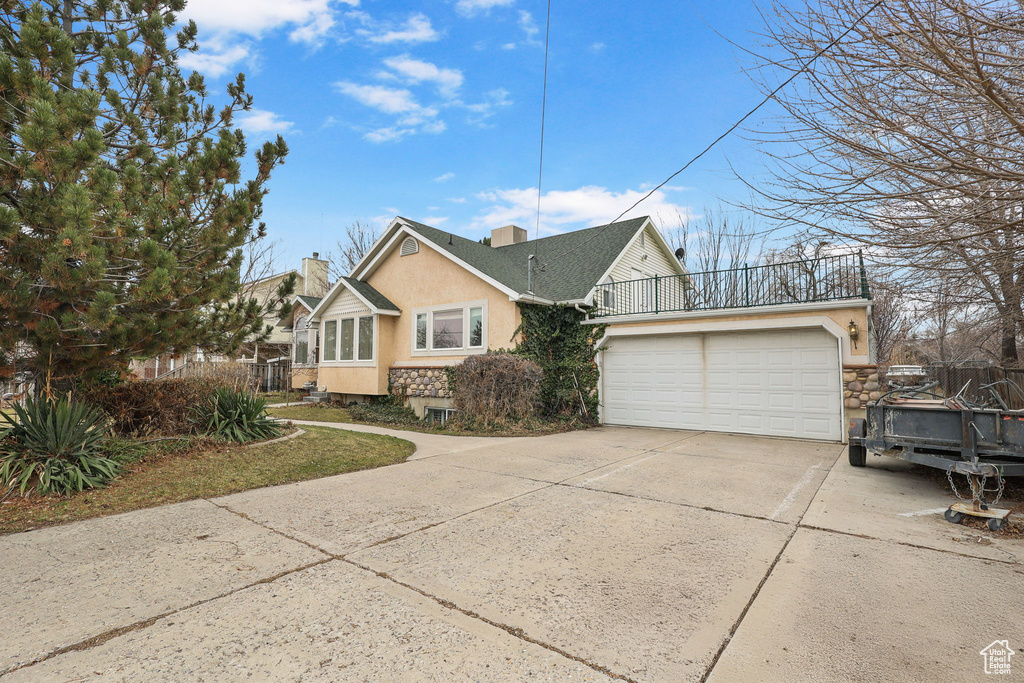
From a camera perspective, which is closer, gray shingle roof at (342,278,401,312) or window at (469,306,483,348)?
window at (469,306,483,348)

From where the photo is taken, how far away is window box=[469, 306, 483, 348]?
13.4 meters

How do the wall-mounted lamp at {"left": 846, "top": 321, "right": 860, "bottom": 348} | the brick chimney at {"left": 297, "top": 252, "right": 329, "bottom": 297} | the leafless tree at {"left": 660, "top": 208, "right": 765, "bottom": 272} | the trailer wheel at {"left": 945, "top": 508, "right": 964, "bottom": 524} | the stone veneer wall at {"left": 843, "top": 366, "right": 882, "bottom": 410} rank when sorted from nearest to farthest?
the trailer wheel at {"left": 945, "top": 508, "right": 964, "bottom": 524} → the stone veneer wall at {"left": 843, "top": 366, "right": 882, "bottom": 410} → the wall-mounted lamp at {"left": 846, "top": 321, "right": 860, "bottom": 348} → the leafless tree at {"left": 660, "top": 208, "right": 765, "bottom": 272} → the brick chimney at {"left": 297, "top": 252, "right": 329, "bottom": 297}

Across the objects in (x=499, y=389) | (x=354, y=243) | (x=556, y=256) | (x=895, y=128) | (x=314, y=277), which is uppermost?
(x=354, y=243)

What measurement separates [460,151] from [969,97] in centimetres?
1269

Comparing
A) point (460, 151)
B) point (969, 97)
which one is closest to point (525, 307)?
point (460, 151)

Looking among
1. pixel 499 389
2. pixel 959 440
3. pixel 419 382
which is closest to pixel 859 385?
pixel 959 440

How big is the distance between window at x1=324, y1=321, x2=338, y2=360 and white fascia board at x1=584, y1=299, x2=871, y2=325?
27.9 feet

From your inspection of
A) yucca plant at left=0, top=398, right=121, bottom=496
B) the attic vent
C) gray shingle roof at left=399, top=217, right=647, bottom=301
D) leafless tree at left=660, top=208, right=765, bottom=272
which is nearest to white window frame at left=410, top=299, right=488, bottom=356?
gray shingle roof at left=399, top=217, right=647, bottom=301

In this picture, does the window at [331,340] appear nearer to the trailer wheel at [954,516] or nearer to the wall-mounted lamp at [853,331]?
the wall-mounted lamp at [853,331]

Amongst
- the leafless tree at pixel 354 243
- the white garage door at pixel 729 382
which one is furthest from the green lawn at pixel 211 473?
the leafless tree at pixel 354 243

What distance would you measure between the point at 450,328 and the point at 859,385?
32.0 ft

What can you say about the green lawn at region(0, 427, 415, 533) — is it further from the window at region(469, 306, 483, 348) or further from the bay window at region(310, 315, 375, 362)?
the bay window at region(310, 315, 375, 362)

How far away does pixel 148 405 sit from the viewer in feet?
24.2

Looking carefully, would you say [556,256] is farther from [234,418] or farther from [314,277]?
[314,277]
